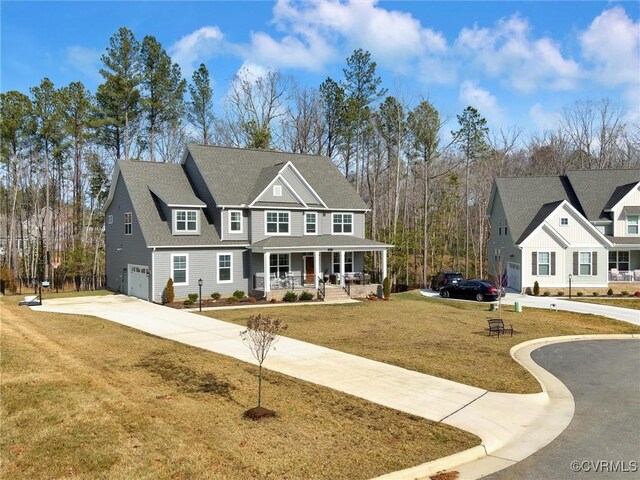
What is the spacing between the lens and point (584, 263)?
110 feet

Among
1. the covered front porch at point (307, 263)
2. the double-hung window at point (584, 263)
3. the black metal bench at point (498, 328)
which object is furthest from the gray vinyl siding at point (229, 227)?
the double-hung window at point (584, 263)

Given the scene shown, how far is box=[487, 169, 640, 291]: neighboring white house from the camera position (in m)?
33.6

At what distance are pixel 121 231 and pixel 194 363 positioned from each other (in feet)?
68.5

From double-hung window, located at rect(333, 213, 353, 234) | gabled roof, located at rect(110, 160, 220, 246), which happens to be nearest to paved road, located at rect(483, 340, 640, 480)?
double-hung window, located at rect(333, 213, 353, 234)

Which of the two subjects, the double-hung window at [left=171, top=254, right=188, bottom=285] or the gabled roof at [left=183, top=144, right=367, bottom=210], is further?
the gabled roof at [left=183, top=144, right=367, bottom=210]

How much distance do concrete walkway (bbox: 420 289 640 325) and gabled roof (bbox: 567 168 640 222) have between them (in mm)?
9796

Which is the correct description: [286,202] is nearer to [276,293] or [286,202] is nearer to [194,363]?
[276,293]

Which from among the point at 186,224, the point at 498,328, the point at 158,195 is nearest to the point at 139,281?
the point at 186,224

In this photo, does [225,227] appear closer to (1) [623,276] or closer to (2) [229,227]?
(2) [229,227]

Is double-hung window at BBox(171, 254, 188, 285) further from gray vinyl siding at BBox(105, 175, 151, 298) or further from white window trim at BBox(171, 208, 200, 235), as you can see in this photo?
white window trim at BBox(171, 208, 200, 235)

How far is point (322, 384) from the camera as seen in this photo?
37.4ft

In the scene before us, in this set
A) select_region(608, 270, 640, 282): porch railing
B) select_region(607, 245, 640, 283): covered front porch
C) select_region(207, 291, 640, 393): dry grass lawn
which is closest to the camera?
select_region(207, 291, 640, 393): dry grass lawn

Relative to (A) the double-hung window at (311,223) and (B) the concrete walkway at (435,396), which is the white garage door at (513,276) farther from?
(B) the concrete walkway at (435,396)

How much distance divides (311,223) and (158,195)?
32.0 ft
